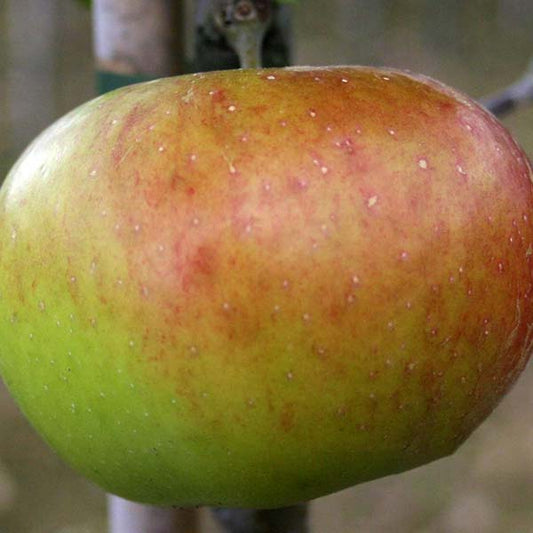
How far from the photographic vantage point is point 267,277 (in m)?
0.57

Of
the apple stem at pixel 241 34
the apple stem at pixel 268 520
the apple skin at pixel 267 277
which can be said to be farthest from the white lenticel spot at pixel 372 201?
the apple stem at pixel 268 520

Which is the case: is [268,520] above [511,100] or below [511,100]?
below

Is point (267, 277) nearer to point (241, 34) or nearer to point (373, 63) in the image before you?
point (241, 34)

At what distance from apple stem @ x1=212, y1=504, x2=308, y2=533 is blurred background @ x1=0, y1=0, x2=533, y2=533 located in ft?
5.50

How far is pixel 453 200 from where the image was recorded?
0.61 metres

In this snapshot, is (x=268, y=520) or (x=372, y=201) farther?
(x=268, y=520)

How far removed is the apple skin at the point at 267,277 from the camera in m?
0.58

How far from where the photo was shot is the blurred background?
106 inches

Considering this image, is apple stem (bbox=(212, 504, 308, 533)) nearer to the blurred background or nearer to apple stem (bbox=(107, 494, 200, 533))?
apple stem (bbox=(107, 494, 200, 533))

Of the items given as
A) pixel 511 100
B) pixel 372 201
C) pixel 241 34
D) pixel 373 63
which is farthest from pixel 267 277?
pixel 373 63

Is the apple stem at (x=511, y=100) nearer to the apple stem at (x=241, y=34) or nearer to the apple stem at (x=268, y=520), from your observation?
the apple stem at (x=241, y=34)

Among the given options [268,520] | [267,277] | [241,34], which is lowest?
[268,520]

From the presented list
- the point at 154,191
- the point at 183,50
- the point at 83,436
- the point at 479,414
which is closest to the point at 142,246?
the point at 154,191

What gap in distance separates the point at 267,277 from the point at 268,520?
0.34 meters
